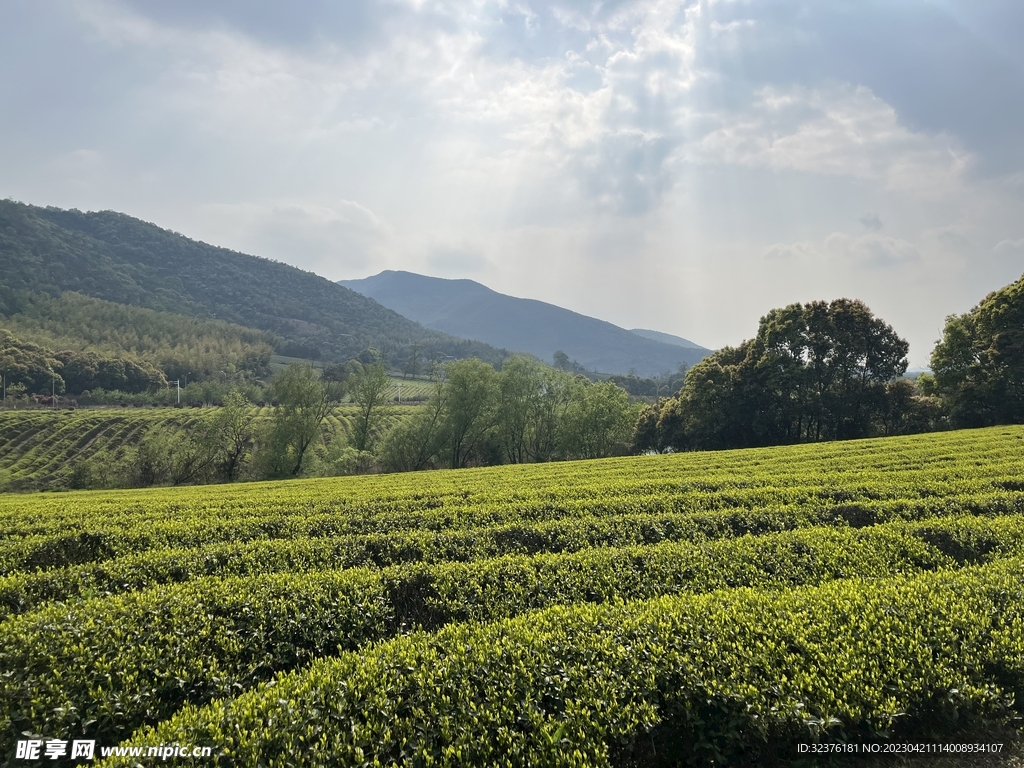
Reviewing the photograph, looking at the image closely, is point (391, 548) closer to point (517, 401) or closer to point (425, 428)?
point (425, 428)

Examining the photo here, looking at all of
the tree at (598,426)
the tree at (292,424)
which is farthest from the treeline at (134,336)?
the tree at (598,426)

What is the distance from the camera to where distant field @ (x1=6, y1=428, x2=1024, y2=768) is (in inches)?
174

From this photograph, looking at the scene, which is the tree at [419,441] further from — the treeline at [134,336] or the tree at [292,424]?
the treeline at [134,336]

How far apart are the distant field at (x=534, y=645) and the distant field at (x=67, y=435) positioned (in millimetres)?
51762

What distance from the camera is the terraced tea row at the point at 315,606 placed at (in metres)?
5.30

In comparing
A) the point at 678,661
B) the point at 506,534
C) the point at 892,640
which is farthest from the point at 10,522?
the point at 892,640

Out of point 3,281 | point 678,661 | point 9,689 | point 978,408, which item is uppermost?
point 3,281

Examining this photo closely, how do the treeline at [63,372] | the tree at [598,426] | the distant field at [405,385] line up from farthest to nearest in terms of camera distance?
the distant field at [405,385] < the treeline at [63,372] < the tree at [598,426]

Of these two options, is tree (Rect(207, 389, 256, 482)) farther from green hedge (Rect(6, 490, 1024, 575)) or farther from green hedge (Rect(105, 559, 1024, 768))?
green hedge (Rect(105, 559, 1024, 768))

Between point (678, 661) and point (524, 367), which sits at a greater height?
point (524, 367)

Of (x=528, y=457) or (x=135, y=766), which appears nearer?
(x=135, y=766)

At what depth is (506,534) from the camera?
11.1 metres

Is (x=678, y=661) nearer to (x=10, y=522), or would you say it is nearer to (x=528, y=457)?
(x=10, y=522)

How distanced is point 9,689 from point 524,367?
5221 cm
